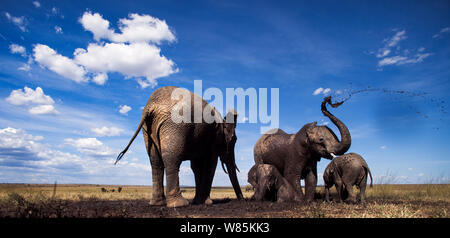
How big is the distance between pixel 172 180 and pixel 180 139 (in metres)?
1.19

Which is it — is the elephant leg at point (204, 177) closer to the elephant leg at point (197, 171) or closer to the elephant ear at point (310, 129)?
the elephant leg at point (197, 171)

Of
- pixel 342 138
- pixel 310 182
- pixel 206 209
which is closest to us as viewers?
pixel 206 209

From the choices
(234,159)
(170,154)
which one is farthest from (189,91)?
(234,159)

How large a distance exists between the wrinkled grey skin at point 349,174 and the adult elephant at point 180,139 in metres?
3.68

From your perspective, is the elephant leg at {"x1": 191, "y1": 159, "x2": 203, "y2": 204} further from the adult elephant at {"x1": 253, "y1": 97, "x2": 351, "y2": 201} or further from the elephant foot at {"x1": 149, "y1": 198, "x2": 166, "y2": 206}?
the adult elephant at {"x1": 253, "y1": 97, "x2": 351, "y2": 201}

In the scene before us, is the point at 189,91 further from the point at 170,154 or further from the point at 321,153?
→ the point at 321,153

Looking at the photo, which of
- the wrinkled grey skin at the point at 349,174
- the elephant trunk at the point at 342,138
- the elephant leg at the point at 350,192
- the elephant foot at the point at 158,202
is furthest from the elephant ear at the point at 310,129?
the elephant foot at the point at 158,202

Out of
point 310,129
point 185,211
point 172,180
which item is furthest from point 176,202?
point 310,129

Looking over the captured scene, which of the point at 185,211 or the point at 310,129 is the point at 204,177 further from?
the point at 310,129

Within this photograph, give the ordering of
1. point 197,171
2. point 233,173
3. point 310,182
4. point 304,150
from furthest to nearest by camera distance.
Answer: point 233,173
point 310,182
point 304,150
point 197,171

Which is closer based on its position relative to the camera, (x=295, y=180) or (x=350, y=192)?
(x=350, y=192)

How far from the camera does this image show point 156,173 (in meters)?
10.5
